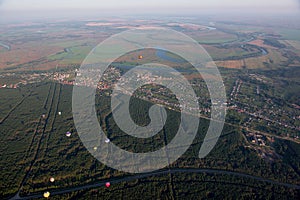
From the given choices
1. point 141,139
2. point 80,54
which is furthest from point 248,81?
point 80,54

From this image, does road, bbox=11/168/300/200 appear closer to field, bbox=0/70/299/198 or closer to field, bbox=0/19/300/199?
field, bbox=0/19/300/199

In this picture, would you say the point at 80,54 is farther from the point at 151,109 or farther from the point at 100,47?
the point at 151,109

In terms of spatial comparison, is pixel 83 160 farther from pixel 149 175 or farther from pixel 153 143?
pixel 153 143

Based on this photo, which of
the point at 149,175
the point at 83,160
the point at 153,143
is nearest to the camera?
the point at 149,175

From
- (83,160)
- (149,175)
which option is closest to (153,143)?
(149,175)

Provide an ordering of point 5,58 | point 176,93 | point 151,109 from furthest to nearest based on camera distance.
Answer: point 5,58, point 176,93, point 151,109

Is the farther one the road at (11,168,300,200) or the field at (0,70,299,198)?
the field at (0,70,299,198)

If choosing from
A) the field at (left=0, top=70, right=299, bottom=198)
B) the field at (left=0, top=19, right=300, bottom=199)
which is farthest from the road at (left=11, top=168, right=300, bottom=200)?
the field at (left=0, top=70, right=299, bottom=198)

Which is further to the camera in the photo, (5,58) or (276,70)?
(5,58)

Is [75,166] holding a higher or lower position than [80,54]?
lower

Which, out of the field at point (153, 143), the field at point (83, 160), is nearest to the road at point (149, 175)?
the field at point (153, 143)

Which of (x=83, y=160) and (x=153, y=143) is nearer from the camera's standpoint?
(x=83, y=160)
